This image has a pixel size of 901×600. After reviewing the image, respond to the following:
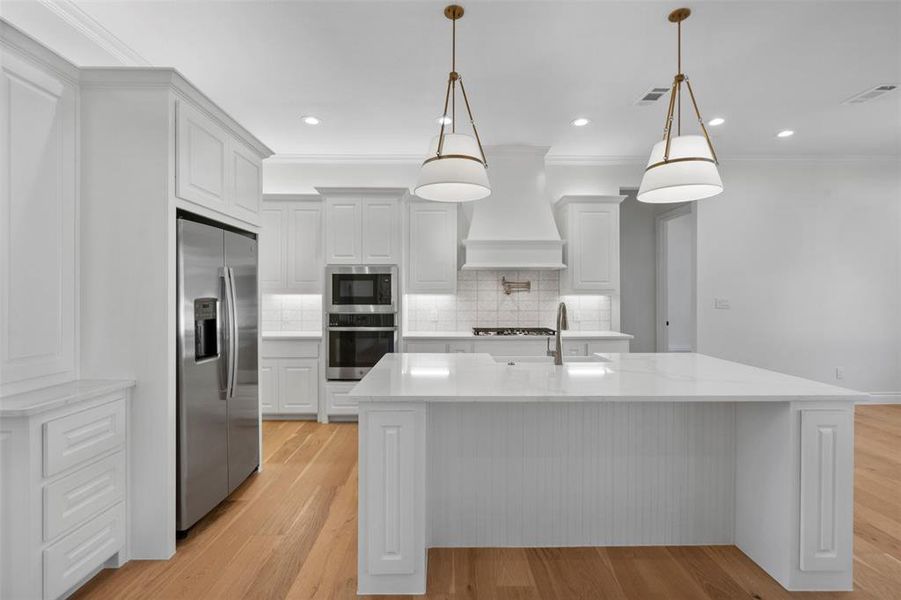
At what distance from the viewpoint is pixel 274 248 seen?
16.4ft

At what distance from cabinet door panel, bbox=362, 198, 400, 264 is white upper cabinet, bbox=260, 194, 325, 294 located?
58 centimetres

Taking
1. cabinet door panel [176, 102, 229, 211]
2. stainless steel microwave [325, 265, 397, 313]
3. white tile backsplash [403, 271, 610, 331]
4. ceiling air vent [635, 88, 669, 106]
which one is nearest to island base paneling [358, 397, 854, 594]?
cabinet door panel [176, 102, 229, 211]

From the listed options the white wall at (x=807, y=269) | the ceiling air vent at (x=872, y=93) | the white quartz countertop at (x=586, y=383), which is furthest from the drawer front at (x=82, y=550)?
the ceiling air vent at (x=872, y=93)

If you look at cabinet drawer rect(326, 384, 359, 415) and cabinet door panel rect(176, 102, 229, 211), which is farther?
cabinet drawer rect(326, 384, 359, 415)

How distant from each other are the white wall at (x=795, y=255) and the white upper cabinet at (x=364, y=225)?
23.3 inches

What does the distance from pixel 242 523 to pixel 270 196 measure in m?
3.43

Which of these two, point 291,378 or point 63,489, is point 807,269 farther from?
point 63,489

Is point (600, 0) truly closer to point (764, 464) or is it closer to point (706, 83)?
point (706, 83)

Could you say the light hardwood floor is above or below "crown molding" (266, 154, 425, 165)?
Result: below

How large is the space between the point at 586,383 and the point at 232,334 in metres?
2.06

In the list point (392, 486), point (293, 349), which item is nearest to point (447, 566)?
point (392, 486)

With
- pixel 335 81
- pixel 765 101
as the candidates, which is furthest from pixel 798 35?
pixel 335 81

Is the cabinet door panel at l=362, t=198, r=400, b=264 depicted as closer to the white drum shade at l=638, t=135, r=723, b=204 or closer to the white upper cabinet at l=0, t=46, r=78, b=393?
the white upper cabinet at l=0, t=46, r=78, b=393

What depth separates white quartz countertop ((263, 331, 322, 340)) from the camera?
15.6 ft
